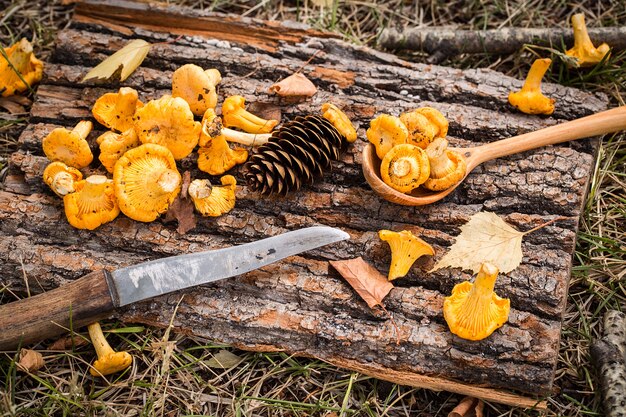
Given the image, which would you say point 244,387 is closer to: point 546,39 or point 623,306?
point 623,306

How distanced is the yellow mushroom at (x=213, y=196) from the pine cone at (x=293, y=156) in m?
0.12

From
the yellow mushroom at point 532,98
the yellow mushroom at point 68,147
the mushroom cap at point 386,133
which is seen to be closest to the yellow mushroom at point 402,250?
the mushroom cap at point 386,133

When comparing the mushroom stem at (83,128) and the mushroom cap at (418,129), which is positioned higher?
the mushroom cap at (418,129)

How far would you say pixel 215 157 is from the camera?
3.35 metres

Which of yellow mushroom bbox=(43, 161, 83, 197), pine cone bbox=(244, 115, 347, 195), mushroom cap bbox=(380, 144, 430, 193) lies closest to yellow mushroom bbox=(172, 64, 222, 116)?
pine cone bbox=(244, 115, 347, 195)

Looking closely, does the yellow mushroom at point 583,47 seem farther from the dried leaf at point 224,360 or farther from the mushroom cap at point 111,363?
the mushroom cap at point 111,363

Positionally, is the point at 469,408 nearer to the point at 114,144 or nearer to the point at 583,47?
the point at 114,144

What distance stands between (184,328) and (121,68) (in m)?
1.58

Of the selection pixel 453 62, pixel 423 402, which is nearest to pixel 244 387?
pixel 423 402

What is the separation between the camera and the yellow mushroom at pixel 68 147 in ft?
10.8

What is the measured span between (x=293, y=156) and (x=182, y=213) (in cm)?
66

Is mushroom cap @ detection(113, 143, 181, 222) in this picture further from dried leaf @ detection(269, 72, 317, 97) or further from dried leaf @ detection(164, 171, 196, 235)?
dried leaf @ detection(269, 72, 317, 97)

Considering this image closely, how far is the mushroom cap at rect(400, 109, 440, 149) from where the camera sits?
3.16m

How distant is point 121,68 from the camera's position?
363cm
